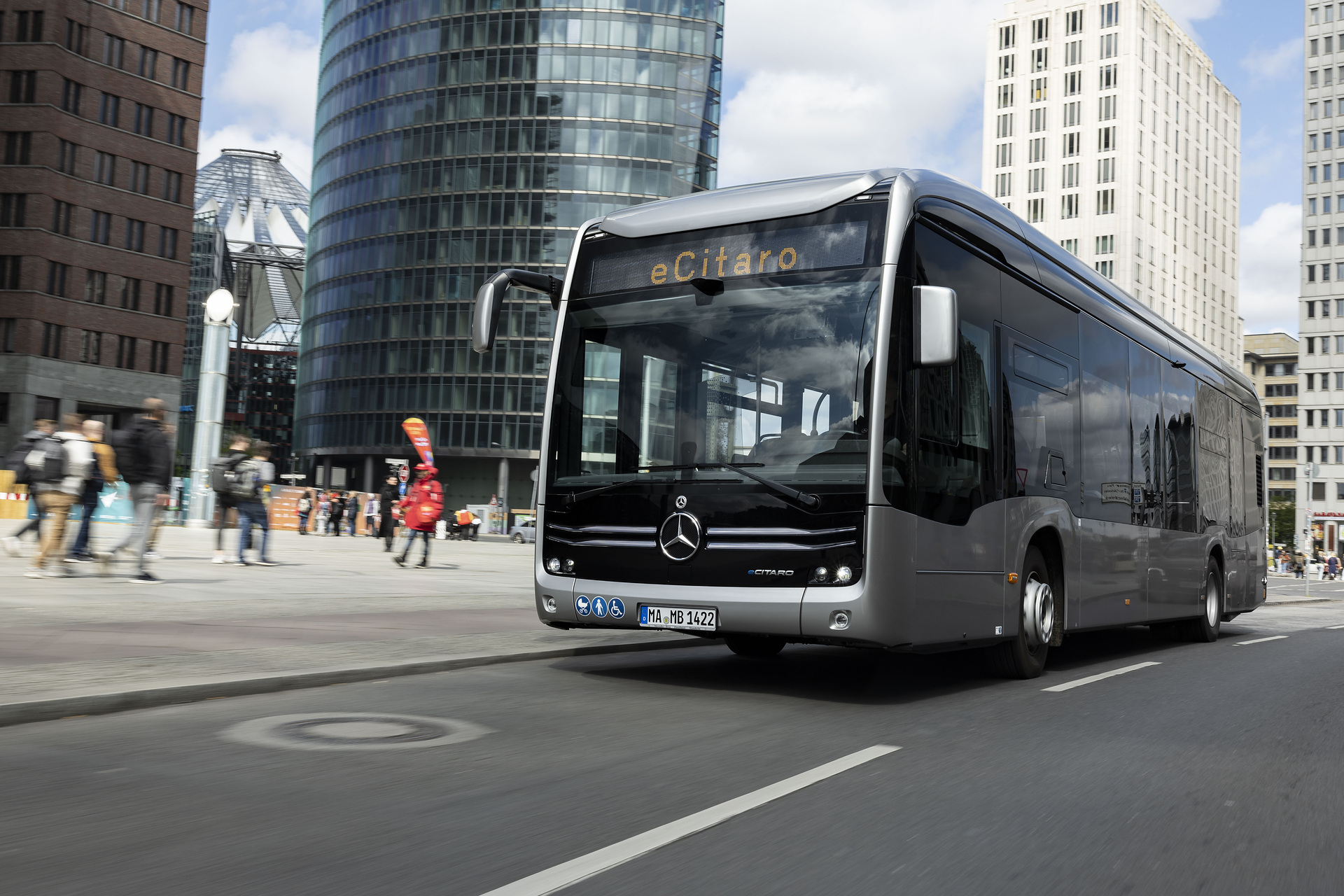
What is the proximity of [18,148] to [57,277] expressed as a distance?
660 cm

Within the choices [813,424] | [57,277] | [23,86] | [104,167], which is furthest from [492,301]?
[104,167]

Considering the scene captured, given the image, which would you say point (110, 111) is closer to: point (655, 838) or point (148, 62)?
point (148, 62)

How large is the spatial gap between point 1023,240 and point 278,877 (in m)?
7.64

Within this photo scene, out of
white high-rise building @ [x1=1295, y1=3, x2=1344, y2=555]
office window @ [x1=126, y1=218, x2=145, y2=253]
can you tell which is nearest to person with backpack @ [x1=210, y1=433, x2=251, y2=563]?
office window @ [x1=126, y1=218, x2=145, y2=253]

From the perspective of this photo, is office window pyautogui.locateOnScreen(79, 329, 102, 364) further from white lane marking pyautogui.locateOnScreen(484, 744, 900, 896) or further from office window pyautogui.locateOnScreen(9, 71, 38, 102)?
white lane marking pyautogui.locateOnScreen(484, 744, 900, 896)

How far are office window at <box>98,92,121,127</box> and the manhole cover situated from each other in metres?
68.0

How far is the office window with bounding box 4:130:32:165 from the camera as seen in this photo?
62562 millimetres

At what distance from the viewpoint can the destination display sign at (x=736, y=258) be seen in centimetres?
770

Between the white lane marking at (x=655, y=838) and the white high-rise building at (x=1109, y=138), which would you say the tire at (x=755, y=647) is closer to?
the white lane marking at (x=655, y=838)

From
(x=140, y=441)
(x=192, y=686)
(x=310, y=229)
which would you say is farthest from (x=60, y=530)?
(x=310, y=229)

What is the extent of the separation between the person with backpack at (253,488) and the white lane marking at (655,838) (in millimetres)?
12477

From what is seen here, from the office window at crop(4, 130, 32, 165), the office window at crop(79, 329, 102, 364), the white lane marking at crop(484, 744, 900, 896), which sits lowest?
the white lane marking at crop(484, 744, 900, 896)

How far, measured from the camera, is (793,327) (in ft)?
25.2

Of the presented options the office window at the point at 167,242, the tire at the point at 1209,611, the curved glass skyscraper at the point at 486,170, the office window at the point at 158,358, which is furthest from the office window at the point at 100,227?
the tire at the point at 1209,611
